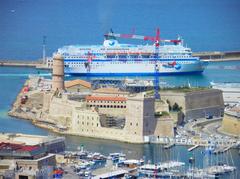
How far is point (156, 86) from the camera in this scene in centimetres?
4297

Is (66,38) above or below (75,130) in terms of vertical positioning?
above

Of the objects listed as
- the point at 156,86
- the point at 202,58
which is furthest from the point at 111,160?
the point at 202,58

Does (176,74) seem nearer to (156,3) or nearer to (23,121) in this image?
(23,121)

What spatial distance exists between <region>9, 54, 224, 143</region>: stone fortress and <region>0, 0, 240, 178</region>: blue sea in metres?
0.53

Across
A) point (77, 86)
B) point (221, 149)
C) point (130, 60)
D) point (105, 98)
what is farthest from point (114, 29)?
point (221, 149)

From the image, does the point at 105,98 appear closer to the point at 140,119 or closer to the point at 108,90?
the point at 108,90

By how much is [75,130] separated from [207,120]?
14.6 feet

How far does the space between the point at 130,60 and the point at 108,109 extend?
1898cm

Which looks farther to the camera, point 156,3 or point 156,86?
point 156,3

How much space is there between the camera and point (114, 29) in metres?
76.9

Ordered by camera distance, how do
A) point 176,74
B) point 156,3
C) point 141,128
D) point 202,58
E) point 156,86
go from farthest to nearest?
point 156,3, point 202,58, point 176,74, point 156,86, point 141,128

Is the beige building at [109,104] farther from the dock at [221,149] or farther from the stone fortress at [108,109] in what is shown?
the dock at [221,149]

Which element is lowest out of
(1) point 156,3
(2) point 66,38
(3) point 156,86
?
(3) point 156,86

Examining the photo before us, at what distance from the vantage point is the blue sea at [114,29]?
3694cm
